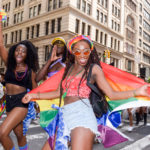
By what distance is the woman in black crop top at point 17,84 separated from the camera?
286 cm

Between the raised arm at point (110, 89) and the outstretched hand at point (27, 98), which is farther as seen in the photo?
the outstretched hand at point (27, 98)

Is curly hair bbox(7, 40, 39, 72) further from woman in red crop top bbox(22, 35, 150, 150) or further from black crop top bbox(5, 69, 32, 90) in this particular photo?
woman in red crop top bbox(22, 35, 150, 150)

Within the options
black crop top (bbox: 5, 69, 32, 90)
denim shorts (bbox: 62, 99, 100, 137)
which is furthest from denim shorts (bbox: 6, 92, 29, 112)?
denim shorts (bbox: 62, 99, 100, 137)

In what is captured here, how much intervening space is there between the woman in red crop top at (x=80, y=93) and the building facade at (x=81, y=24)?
2398 cm

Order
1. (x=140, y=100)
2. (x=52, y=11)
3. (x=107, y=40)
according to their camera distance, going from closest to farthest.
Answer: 1. (x=140, y=100)
2. (x=52, y=11)
3. (x=107, y=40)

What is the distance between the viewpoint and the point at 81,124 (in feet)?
6.73

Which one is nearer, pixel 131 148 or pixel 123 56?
pixel 131 148

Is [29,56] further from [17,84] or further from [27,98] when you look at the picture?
[27,98]

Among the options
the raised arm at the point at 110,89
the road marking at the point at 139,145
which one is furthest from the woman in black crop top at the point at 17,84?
the road marking at the point at 139,145

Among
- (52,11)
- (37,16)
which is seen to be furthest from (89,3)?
(37,16)

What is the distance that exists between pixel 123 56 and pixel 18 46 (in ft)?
123

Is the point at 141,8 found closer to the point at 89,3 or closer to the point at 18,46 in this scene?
the point at 89,3

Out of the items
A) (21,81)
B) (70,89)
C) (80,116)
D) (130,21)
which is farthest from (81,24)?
(80,116)

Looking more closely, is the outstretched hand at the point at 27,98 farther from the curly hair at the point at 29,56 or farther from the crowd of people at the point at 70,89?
the curly hair at the point at 29,56
